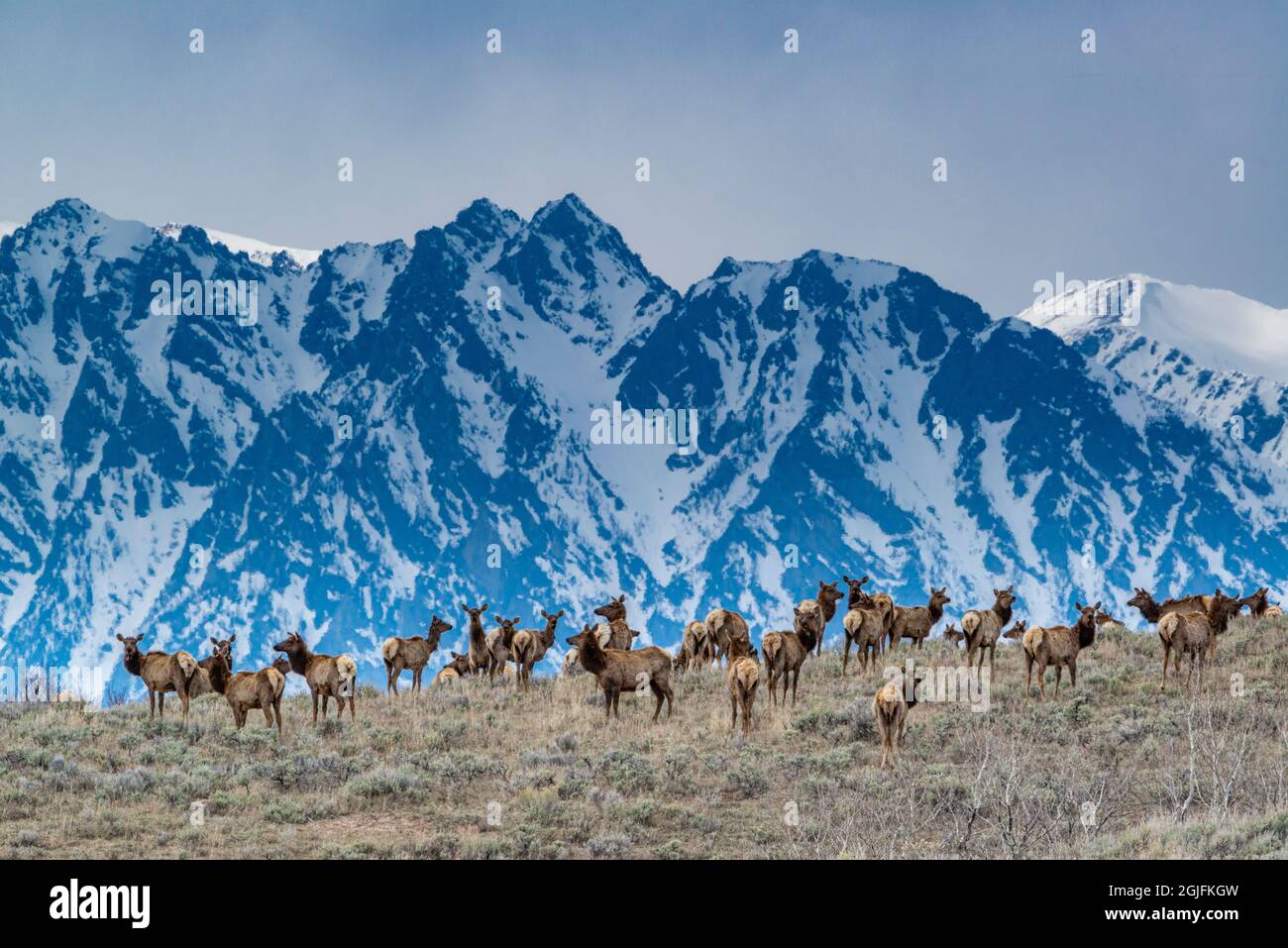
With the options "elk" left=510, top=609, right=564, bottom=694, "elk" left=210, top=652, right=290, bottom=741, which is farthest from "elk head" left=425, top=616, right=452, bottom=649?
"elk" left=210, top=652, right=290, bottom=741

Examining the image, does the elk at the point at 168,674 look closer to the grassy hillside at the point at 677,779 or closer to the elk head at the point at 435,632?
the grassy hillside at the point at 677,779

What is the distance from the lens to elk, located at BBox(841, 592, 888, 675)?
2830cm

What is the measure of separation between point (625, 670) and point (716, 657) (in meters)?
6.99

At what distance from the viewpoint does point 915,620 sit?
1235 inches

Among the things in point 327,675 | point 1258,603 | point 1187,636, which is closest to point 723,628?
point 327,675

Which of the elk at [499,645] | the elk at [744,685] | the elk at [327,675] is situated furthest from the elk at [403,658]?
the elk at [744,685]

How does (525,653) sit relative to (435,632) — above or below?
below

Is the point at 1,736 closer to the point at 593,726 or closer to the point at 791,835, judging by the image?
the point at 593,726

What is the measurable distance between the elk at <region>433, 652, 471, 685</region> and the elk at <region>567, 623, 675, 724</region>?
8.62 m

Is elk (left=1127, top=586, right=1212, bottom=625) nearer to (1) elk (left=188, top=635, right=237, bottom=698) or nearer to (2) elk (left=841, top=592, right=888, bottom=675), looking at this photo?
(2) elk (left=841, top=592, right=888, bottom=675)

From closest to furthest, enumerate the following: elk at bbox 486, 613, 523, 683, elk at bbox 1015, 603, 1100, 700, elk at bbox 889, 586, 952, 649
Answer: elk at bbox 1015, 603, 1100, 700 < elk at bbox 486, 613, 523, 683 < elk at bbox 889, 586, 952, 649

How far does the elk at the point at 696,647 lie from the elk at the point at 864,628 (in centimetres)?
336

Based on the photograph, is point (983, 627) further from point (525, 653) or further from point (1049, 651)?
point (525, 653)
